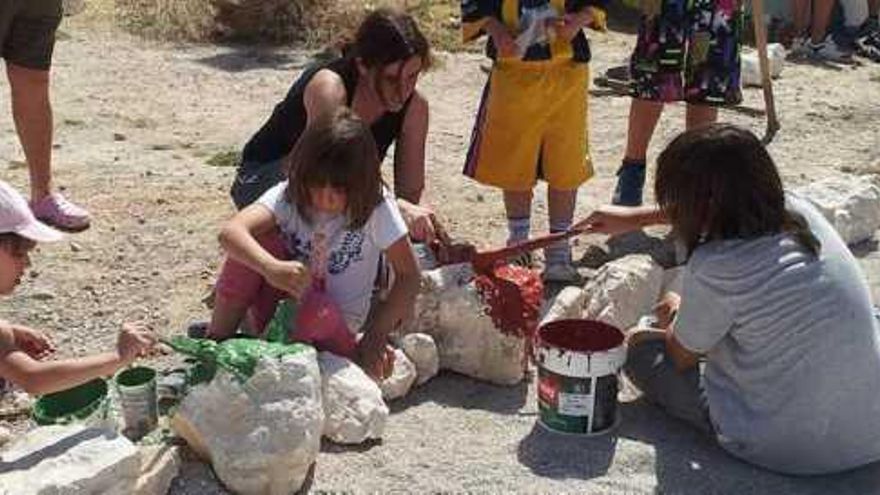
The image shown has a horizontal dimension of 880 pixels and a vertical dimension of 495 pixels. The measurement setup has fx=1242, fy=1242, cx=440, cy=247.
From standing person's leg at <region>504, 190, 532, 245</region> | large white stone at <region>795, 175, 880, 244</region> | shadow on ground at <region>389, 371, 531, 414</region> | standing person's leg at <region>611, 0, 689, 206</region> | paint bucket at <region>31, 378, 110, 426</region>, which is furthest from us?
standing person's leg at <region>611, 0, 689, 206</region>

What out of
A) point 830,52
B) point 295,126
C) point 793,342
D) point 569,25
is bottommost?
point 830,52

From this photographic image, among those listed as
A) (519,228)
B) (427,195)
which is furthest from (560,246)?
(427,195)

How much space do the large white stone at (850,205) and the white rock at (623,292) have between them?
111 cm

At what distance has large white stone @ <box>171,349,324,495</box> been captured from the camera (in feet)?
9.72

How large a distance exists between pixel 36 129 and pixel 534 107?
1.92 m

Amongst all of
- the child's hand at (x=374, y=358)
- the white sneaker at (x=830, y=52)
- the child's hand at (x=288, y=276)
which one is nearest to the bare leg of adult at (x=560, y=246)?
the child's hand at (x=374, y=358)

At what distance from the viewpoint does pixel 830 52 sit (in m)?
9.00

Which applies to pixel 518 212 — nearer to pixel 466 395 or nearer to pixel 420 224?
pixel 420 224

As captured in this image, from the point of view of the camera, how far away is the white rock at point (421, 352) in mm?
3736

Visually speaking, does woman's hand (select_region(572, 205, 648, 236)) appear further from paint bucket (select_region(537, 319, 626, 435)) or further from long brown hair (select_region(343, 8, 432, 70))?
long brown hair (select_region(343, 8, 432, 70))

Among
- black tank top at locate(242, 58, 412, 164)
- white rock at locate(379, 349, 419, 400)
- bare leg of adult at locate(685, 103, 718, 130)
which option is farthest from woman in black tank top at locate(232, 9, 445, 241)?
bare leg of adult at locate(685, 103, 718, 130)

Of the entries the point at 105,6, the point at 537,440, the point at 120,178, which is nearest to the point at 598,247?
the point at 537,440

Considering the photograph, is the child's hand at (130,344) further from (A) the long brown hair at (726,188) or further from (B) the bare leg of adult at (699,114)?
(B) the bare leg of adult at (699,114)

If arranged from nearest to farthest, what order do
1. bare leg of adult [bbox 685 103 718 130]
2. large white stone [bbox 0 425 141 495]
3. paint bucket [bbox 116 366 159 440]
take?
large white stone [bbox 0 425 141 495] < paint bucket [bbox 116 366 159 440] < bare leg of adult [bbox 685 103 718 130]
